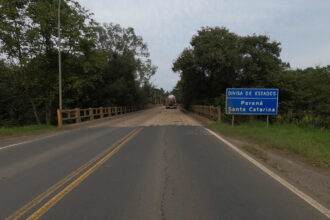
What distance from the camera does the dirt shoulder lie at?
4.25m

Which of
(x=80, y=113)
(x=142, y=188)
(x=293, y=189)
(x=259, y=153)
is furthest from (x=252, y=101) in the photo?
(x=80, y=113)

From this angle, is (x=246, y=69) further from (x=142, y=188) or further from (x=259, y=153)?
(x=142, y=188)

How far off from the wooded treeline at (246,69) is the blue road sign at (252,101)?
13.1 m

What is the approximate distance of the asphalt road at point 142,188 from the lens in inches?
134

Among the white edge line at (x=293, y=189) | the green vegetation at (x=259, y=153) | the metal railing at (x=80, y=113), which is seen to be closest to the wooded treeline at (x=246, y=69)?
the metal railing at (x=80, y=113)

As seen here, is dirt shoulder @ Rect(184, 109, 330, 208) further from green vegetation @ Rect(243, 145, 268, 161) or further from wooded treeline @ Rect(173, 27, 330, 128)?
wooded treeline @ Rect(173, 27, 330, 128)

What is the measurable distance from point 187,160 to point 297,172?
2.77 metres

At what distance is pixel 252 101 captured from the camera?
14383mm

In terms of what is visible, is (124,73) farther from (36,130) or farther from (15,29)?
(36,130)

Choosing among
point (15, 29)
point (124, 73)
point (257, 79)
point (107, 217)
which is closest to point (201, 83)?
point (257, 79)

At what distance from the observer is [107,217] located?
128 inches

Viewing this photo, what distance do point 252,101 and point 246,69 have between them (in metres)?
18.7

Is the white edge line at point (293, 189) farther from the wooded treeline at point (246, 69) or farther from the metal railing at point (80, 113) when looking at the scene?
the wooded treeline at point (246, 69)

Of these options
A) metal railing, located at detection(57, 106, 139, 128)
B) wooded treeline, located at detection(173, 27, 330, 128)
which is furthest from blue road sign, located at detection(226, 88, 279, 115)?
wooded treeline, located at detection(173, 27, 330, 128)
